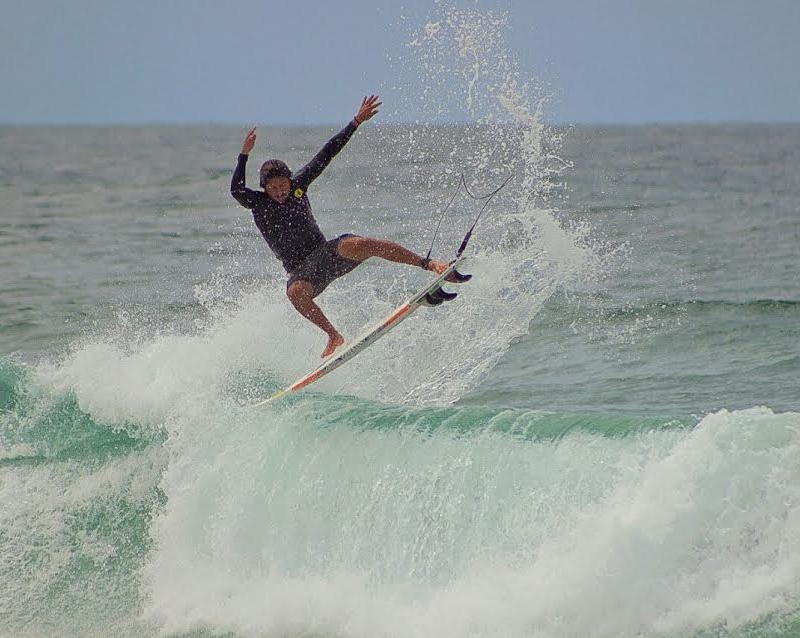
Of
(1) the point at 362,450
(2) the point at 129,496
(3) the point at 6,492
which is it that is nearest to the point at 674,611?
(1) the point at 362,450

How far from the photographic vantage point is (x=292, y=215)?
945 centimetres

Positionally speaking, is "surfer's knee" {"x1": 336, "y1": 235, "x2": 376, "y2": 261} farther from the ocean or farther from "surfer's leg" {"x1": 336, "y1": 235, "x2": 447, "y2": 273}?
the ocean

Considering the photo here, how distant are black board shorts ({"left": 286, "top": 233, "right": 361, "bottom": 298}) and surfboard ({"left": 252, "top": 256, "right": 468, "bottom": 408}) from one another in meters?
0.53

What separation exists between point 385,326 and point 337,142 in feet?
4.91

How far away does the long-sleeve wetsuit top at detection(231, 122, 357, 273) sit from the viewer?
366 inches

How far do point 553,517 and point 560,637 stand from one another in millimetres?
722

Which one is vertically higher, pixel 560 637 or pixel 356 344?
pixel 356 344

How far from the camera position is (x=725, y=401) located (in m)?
11.3

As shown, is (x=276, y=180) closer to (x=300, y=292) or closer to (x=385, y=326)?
(x=300, y=292)

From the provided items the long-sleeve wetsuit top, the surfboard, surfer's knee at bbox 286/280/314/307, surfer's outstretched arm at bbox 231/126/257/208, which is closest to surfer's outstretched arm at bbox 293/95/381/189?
the long-sleeve wetsuit top

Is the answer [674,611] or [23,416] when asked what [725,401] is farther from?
[23,416]

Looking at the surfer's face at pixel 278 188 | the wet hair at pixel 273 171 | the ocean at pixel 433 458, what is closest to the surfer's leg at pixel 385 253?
the surfer's face at pixel 278 188

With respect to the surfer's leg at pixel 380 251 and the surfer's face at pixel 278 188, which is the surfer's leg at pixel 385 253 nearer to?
the surfer's leg at pixel 380 251

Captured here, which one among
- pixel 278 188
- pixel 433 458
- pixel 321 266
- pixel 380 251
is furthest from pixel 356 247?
pixel 433 458
